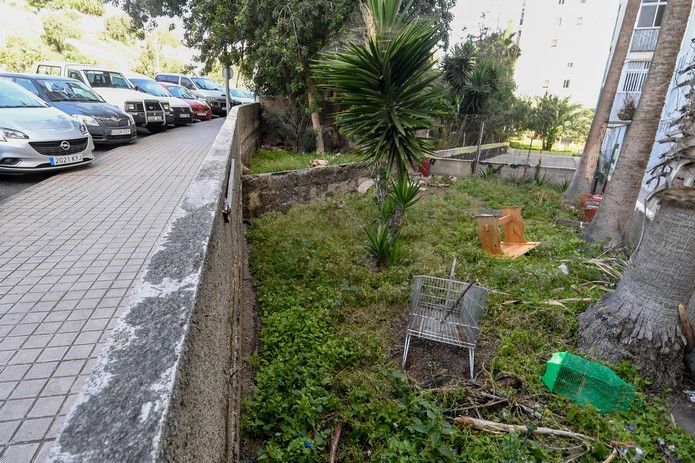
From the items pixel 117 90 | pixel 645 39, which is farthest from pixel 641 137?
pixel 117 90

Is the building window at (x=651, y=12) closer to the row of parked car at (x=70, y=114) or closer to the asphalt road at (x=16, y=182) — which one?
the row of parked car at (x=70, y=114)

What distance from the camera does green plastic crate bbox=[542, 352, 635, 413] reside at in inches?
128

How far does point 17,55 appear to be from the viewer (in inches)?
804

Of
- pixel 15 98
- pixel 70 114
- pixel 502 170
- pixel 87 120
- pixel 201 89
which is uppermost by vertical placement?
pixel 201 89

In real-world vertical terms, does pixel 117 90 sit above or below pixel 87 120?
above

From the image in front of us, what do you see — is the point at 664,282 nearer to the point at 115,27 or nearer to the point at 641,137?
the point at 641,137

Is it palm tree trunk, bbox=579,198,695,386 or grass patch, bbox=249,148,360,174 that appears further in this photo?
grass patch, bbox=249,148,360,174

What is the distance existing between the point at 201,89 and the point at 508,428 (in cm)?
2037

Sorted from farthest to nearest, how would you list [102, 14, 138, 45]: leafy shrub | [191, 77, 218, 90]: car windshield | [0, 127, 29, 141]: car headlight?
1. [102, 14, 138, 45]: leafy shrub
2. [191, 77, 218, 90]: car windshield
3. [0, 127, 29, 141]: car headlight

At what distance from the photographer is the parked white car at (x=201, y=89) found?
1850cm

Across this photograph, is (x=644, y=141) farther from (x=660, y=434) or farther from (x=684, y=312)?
(x=660, y=434)

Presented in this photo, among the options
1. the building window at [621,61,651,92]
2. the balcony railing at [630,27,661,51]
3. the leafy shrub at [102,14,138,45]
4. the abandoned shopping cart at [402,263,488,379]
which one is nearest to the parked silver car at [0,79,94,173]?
the abandoned shopping cart at [402,263,488,379]

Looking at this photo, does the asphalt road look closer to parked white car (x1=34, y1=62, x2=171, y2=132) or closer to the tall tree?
parked white car (x1=34, y1=62, x2=171, y2=132)

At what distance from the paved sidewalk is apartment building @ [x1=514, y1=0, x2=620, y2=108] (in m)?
33.0
